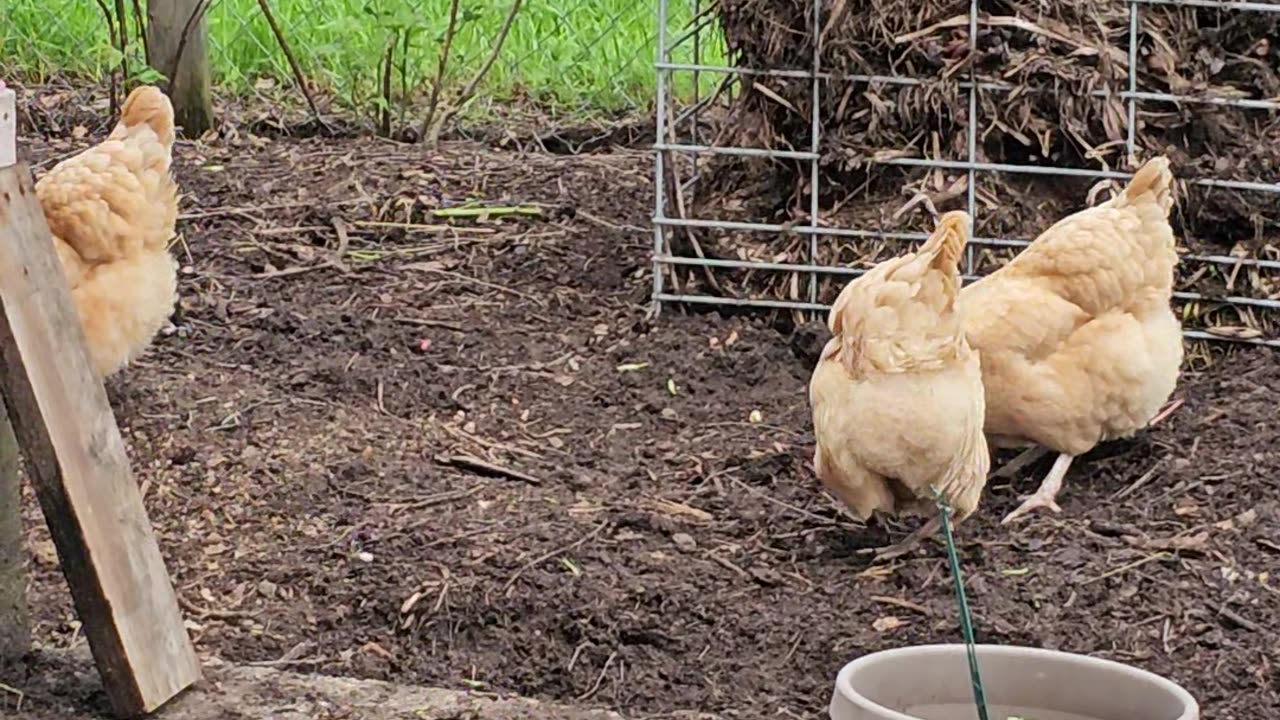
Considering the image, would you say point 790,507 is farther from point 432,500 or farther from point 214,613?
point 214,613

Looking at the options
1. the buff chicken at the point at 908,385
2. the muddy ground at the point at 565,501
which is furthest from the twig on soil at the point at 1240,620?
the buff chicken at the point at 908,385

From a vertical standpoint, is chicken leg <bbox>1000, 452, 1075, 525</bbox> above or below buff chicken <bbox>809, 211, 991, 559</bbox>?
below

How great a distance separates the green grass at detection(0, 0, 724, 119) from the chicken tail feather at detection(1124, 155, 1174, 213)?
313 cm

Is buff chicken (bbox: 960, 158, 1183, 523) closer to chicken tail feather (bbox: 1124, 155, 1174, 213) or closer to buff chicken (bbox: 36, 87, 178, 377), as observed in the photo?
chicken tail feather (bbox: 1124, 155, 1174, 213)

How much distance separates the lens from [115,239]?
179 inches

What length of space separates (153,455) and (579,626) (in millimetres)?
1319

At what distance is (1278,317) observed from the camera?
5062 millimetres

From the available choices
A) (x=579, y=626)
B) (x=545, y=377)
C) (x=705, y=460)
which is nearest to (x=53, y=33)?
(x=545, y=377)

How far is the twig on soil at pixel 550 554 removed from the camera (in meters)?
3.83

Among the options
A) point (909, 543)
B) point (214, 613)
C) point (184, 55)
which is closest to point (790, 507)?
point (909, 543)

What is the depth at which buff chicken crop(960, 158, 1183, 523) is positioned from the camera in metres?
4.29

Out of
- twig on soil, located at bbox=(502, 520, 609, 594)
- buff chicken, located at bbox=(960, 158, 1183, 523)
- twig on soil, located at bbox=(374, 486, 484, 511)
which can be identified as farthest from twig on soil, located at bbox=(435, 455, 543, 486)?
buff chicken, located at bbox=(960, 158, 1183, 523)

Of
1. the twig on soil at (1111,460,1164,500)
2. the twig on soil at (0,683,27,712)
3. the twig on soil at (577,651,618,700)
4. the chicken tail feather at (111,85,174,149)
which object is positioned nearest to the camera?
the twig on soil at (0,683,27,712)

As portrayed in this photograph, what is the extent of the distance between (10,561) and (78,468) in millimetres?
394
